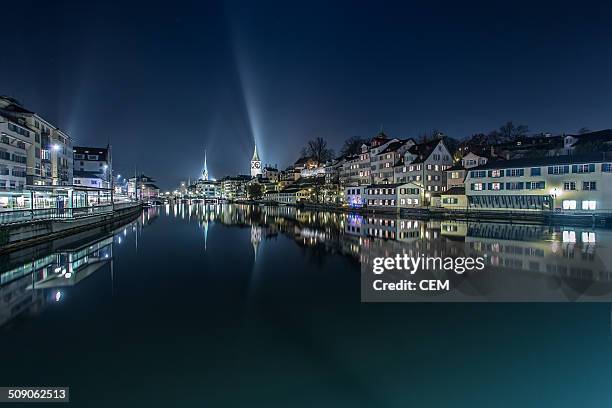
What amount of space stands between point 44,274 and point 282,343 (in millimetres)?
12897

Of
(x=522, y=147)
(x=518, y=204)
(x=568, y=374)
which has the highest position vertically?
(x=522, y=147)

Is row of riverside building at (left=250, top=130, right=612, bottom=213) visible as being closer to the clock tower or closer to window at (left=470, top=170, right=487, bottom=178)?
window at (left=470, top=170, right=487, bottom=178)

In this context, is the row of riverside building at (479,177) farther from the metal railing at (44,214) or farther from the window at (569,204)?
the metal railing at (44,214)

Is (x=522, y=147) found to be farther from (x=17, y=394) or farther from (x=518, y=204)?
(x=17, y=394)

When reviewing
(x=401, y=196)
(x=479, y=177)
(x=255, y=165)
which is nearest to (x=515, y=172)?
(x=479, y=177)

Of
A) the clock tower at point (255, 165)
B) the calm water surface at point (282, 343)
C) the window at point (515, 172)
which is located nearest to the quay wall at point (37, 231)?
the calm water surface at point (282, 343)

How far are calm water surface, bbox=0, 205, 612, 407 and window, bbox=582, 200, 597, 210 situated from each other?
25.5 metres

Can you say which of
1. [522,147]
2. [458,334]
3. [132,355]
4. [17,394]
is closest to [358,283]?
[458,334]

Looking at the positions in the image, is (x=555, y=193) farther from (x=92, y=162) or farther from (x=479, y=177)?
(x=92, y=162)

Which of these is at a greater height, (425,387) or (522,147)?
(522,147)

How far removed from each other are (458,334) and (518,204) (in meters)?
39.8

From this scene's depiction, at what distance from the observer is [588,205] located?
36.3 meters

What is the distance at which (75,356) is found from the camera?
25.3 feet

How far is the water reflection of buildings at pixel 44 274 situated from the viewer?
11180 mm
